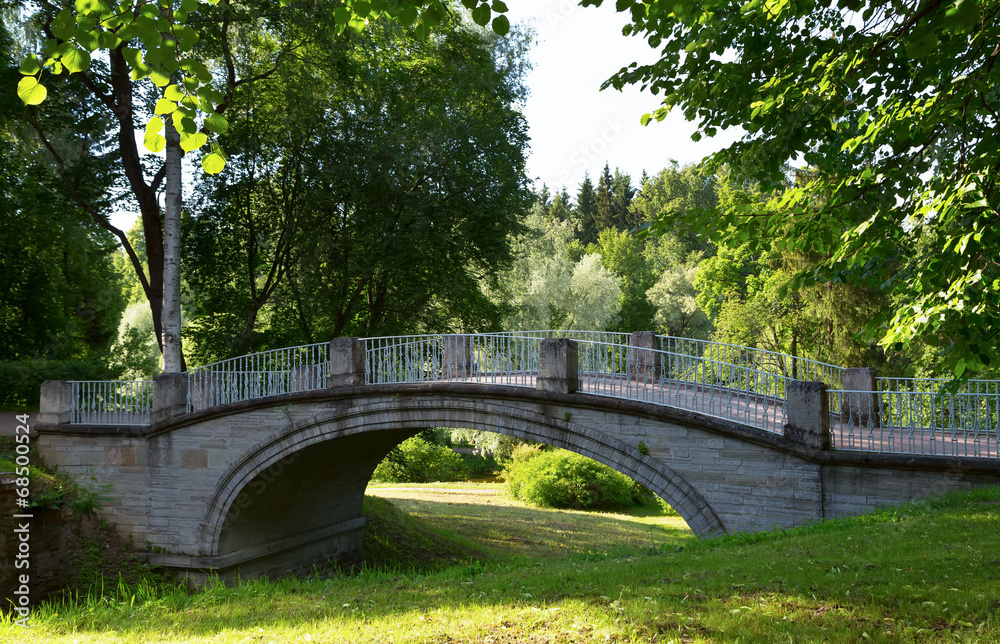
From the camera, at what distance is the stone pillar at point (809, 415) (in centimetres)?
891

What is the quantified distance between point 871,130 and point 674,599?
3999 mm

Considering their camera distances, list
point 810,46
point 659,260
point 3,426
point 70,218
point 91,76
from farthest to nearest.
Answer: point 659,260 < point 70,218 < point 91,76 < point 3,426 < point 810,46

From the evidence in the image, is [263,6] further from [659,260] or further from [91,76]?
[659,260]

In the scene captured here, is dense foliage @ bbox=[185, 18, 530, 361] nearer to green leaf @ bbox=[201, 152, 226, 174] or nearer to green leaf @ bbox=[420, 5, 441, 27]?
green leaf @ bbox=[201, 152, 226, 174]

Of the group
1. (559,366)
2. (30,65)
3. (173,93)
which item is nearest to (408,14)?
(173,93)

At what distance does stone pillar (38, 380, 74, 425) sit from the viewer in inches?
550

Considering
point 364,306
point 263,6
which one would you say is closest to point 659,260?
point 364,306

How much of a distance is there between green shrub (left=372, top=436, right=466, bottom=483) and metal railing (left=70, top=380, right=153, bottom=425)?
45.5 ft

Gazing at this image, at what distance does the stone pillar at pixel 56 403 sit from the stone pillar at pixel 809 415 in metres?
13.2

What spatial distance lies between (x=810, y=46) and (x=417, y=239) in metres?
11.4

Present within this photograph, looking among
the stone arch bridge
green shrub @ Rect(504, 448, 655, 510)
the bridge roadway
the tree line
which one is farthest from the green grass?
green shrub @ Rect(504, 448, 655, 510)

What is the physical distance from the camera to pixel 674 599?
17.0 feet

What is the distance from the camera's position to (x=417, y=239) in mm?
16797

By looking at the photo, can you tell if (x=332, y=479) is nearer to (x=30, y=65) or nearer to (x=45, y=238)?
(x=45, y=238)
